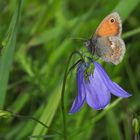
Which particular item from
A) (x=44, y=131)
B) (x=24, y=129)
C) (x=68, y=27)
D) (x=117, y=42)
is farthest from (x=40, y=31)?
(x=117, y=42)

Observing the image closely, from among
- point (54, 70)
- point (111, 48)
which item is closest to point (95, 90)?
point (111, 48)

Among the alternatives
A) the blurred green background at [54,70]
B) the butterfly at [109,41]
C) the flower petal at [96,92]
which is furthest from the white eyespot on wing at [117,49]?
the blurred green background at [54,70]

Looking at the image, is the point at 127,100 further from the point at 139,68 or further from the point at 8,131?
the point at 8,131

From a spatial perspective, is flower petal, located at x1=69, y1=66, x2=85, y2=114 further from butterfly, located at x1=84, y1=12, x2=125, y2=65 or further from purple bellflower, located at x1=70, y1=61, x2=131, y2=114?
butterfly, located at x1=84, y1=12, x2=125, y2=65

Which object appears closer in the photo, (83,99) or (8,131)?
(83,99)

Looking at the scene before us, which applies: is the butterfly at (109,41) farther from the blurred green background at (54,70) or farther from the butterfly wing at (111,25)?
the blurred green background at (54,70)

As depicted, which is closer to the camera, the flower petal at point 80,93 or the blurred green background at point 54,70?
the flower petal at point 80,93

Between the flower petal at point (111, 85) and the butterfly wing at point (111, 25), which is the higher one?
the butterfly wing at point (111, 25)

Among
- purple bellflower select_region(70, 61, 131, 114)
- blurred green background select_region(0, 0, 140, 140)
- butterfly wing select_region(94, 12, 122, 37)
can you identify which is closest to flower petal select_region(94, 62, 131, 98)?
purple bellflower select_region(70, 61, 131, 114)
